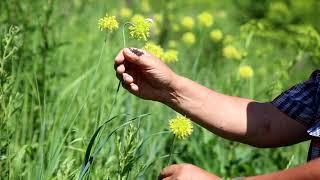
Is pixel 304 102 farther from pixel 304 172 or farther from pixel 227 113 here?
pixel 304 172

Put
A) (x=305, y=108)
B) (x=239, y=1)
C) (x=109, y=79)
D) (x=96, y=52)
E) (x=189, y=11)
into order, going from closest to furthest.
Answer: (x=305, y=108)
(x=109, y=79)
(x=96, y=52)
(x=239, y=1)
(x=189, y=11)

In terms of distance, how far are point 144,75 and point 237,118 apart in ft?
1.17

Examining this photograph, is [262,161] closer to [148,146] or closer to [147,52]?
[148,146]

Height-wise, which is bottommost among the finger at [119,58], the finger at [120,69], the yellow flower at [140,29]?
the finger at [120,69]

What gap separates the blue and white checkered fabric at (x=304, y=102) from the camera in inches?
88.2

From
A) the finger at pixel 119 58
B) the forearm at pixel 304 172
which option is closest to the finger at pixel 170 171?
the forearm at pixel 304 172

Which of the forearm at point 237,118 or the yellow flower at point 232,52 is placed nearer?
the forearm at point 237,118

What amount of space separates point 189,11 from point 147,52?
16.3ft

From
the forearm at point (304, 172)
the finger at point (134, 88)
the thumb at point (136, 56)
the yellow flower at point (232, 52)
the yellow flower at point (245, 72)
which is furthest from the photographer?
the yellow flower at point (232, 52)

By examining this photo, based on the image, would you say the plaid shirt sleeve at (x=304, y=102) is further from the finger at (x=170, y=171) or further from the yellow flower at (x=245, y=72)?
the yellow flower at (x=245, y=72)

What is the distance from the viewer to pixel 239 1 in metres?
5.49

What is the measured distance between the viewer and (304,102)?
2275mm

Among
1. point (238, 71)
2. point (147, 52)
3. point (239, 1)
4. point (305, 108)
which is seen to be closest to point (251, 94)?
point (238, 71)

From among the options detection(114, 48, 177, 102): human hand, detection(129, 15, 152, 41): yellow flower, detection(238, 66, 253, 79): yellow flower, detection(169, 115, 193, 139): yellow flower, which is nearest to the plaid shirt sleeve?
detection(114, 48, 177, 102): human hand
